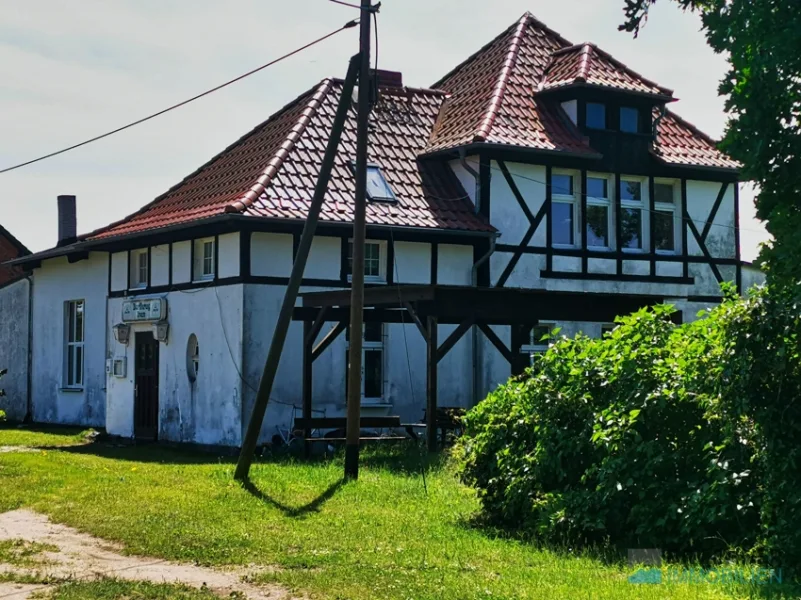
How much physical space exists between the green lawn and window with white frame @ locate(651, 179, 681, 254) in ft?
32.5

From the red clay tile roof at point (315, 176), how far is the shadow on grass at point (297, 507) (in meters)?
7.15

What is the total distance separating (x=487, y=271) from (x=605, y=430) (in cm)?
1282

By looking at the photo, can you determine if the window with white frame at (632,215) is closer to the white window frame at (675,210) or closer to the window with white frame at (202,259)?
the white window frame at (675,210)

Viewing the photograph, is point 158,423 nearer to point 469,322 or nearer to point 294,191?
point 294,191

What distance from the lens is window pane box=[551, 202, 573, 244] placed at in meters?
26.0

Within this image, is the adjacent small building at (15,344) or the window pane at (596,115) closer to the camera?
the window pane at (596,115)

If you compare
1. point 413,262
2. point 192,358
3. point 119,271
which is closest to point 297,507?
point 192,358

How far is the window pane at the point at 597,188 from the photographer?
26500mm

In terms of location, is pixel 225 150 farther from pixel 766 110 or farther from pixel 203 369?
pixel 766 110

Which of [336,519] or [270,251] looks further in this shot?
[270,251]

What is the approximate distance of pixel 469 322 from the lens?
62.9 ft

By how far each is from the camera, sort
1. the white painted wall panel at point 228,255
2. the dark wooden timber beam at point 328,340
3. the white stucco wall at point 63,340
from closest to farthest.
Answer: the dark wooden timber beam at point 328,340, the white painted wall panel at point 228,255, the white stucco wall at point 63,340

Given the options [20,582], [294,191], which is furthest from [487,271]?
[20,582]

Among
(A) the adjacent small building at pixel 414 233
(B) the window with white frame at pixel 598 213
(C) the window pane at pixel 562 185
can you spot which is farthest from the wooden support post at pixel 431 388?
(B) the window with white frame at pixel 598 213
